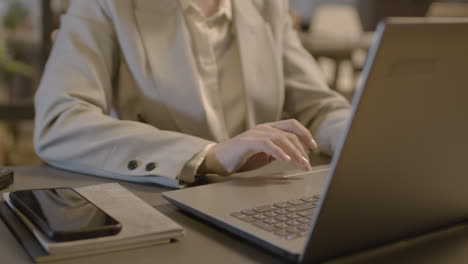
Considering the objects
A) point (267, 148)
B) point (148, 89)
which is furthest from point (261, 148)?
point (148, 89)

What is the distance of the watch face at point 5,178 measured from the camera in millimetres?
776

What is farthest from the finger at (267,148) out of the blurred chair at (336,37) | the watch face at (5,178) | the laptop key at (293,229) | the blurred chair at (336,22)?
the blurred chair at (336,22)

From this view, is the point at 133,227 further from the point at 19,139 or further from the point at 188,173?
the point at 19,139

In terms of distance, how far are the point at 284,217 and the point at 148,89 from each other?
52 cm

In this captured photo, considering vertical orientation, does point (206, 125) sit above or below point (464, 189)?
below

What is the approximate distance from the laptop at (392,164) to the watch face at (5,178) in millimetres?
289

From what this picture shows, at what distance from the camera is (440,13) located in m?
4.26

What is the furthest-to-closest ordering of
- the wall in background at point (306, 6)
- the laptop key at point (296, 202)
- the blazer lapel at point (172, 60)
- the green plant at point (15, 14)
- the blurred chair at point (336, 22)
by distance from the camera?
the wall in background at point (306, 6), the blurred chair at point (336, 22), the green plant at point (15, 14), the blazer lapel at point (172, 60), the laptop key at point (296, 202)

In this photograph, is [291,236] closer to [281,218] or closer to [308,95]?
[281,218]

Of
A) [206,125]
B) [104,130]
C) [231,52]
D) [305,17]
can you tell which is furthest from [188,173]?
[305,17]

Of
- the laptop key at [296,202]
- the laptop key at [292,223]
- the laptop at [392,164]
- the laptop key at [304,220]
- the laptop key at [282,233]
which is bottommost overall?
the laptop key at [296,202]

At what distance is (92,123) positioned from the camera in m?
0.91

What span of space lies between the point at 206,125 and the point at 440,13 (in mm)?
3648

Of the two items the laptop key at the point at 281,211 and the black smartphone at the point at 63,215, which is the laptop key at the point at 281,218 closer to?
the laptop key at the point at 281,211
